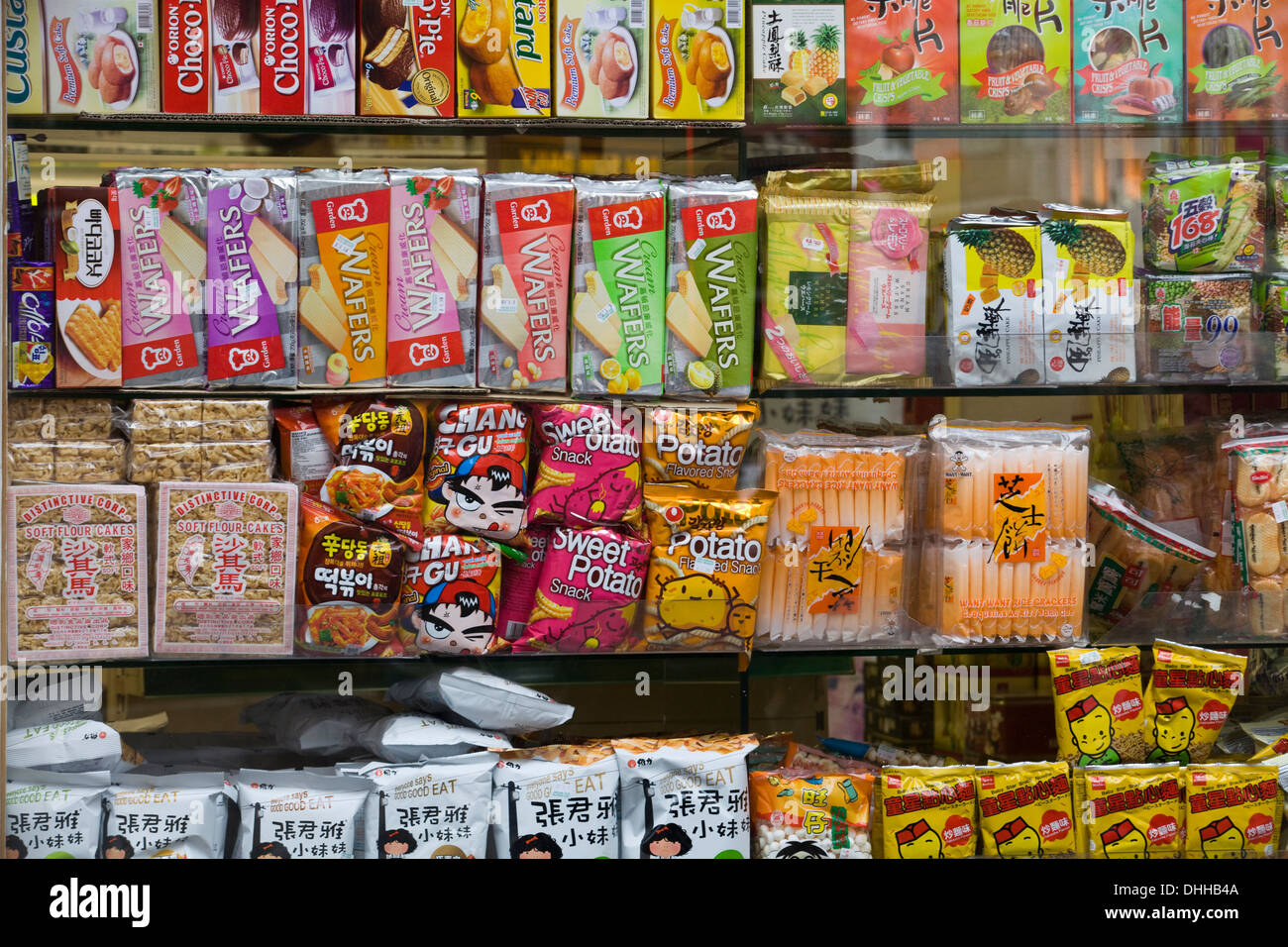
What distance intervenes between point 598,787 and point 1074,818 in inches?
37.2

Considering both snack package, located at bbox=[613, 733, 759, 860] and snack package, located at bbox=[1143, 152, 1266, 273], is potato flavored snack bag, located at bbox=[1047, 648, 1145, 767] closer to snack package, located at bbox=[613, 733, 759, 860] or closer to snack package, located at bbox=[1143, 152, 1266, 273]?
snack package, located at bbox=[613, 733, 759, 860]

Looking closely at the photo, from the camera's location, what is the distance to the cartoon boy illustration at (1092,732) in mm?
2355

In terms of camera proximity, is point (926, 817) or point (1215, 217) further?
point (1215, 217)

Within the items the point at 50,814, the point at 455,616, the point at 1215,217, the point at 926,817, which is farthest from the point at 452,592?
the point at 1215,217

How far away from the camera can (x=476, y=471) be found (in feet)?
7.48

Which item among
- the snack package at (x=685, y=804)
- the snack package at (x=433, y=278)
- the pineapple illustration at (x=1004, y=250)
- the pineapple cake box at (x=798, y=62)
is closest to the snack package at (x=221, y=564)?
the snack package at (x=433, y=278)

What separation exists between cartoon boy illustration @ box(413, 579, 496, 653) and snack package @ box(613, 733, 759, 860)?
0.38 meters

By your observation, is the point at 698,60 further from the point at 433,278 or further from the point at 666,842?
the point at 666,842

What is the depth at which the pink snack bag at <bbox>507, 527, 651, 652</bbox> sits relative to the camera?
7.55ft

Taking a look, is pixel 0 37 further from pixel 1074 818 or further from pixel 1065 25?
pixel 1074 818

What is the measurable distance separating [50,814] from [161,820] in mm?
191

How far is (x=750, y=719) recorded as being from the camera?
2518mm

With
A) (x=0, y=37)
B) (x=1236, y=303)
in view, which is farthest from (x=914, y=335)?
(x=0, y=37)

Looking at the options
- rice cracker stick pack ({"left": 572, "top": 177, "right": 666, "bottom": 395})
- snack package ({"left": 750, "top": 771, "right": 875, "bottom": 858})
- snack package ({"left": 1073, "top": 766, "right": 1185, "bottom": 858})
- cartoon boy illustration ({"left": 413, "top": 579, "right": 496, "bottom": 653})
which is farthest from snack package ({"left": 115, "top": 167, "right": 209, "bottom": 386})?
snack package ({"left": 1073, "top": 766, "right": 1185, "bottom": 858})
